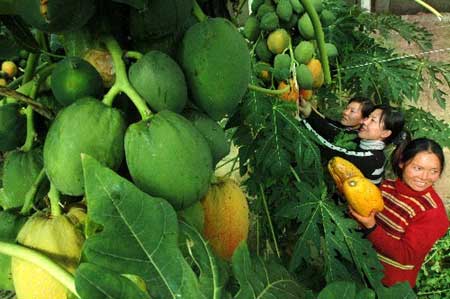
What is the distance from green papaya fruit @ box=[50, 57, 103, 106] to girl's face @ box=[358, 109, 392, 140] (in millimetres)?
1625

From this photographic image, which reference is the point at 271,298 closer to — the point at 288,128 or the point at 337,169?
the point at 288,128

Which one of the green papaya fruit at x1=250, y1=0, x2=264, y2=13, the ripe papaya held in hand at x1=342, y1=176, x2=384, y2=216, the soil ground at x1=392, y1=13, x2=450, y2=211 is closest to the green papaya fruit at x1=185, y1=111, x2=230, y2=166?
the ripe papaya held in hand at x1=342, y1=176, x2=384, y2=216

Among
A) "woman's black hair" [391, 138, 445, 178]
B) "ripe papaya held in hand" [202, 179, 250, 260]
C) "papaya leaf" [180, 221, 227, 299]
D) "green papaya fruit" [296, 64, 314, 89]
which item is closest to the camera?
"papaya leaf" [180, 221, 227, 299]

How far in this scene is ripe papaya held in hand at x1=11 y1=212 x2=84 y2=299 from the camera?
50cm

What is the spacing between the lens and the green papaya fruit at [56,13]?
460 mm

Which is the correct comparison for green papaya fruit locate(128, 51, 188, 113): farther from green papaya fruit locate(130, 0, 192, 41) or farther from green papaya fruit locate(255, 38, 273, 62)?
green papaya fruit locate(255, 38, 273, 62)

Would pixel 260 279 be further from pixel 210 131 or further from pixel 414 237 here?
pixel 414 237

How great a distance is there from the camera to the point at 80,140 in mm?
469

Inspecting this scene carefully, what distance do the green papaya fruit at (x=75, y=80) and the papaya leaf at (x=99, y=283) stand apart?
0.18m

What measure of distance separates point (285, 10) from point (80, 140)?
1589 millimetres

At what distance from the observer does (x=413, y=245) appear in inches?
66.1

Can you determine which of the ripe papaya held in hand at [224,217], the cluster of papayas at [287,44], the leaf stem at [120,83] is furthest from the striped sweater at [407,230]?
the leaf stem at [120,83]

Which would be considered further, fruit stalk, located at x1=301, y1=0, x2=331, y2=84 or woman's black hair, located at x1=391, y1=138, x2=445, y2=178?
woman's black hair, located at x1=391, y1=138, x2=445, y2=178

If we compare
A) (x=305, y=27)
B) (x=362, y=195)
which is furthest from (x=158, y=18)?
(x=305, y=27)
